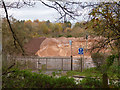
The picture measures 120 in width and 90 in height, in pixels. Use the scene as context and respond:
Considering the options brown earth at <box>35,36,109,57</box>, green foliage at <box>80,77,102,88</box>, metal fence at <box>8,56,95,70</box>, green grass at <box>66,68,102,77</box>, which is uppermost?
brown earth at <box>35,36,109,57</box>

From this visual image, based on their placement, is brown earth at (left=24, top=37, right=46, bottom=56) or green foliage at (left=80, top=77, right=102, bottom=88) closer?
green foliage at (left=80, top=77, right=102, bottom=88)

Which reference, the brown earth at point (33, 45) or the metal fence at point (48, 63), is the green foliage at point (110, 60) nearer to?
the metal fence at point (48, 63)

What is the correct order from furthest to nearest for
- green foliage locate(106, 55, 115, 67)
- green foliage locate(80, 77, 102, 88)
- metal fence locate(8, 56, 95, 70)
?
green foliage locate(106, 55, 115, 67), metal fence locate(8, 56, 95, 70), green foliage locate(80, 77, 102, 88)

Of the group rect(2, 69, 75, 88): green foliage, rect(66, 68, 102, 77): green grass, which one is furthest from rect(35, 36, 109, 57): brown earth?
rect(2, 69, 75, 88): green foliage

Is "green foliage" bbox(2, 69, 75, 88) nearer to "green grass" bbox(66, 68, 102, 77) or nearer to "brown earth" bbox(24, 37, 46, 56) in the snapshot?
"green grass" bbox(66, 68, 102, 77)

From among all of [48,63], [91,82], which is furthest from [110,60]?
[48,63]

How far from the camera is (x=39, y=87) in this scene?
75.9 inches

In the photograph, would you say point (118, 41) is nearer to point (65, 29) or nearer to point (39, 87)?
point (65, 29)

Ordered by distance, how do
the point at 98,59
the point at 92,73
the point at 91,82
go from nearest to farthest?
the point at 91,82, the point at 92,73, the point at 98,59

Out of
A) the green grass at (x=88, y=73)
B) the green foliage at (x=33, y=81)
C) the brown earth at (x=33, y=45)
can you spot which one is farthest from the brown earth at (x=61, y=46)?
the green foliage at (x=33, y=81)

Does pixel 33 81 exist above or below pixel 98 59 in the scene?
below

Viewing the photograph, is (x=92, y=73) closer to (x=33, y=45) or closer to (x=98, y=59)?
(x=98, y=59)

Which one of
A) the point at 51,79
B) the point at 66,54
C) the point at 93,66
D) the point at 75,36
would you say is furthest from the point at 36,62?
the point at 93,66

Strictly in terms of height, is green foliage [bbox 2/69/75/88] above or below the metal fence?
below
